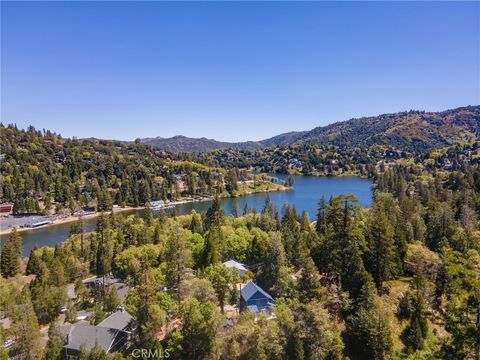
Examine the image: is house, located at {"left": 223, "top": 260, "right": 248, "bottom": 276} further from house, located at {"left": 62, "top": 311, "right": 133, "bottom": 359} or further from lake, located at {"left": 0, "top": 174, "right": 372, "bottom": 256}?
lake, located at {"left": 0, "top": 174, "right": 372, "bottom": 256}

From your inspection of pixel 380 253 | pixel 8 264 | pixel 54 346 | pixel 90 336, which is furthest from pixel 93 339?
pixel 8 264

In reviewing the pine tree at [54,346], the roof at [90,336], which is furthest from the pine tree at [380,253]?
the pine tree at [54,346]

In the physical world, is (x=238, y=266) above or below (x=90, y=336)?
below

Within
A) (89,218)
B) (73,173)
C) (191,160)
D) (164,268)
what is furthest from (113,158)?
(164,268)

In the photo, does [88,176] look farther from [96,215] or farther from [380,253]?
[380,253]

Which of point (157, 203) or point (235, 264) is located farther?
point (157, 203)

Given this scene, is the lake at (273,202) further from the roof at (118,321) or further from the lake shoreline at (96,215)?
the roof at (118,321)

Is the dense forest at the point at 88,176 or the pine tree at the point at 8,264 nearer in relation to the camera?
the pine tree at the point at 8,264
